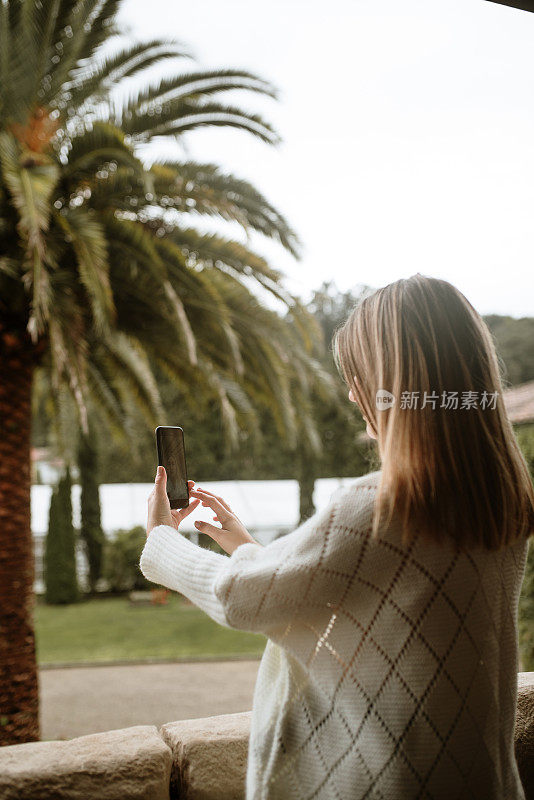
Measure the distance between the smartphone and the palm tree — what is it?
3.03 meters

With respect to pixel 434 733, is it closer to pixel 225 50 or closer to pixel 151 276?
pixel 151 276

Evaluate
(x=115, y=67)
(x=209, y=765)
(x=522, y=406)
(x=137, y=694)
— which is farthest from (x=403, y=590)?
(x=522, y=406)

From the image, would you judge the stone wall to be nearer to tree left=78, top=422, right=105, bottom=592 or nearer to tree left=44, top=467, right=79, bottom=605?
tree left=44, top=467, right=79, bottom=605

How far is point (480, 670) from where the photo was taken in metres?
1.13

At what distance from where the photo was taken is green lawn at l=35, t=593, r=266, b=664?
11547 mm

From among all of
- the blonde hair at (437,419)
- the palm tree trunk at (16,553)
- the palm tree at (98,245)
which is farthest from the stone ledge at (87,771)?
the palm tree trunk at (16,553)

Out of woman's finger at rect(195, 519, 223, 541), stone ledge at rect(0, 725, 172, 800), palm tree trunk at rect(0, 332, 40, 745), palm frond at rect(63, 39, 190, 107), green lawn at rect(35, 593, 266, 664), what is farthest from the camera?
green lawn at rect(35, 593, 266, 664)

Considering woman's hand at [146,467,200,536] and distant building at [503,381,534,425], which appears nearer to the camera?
woman's hand at [146,467,200,536]

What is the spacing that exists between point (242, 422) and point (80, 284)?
2.86 meters

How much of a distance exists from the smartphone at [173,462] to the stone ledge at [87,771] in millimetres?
527

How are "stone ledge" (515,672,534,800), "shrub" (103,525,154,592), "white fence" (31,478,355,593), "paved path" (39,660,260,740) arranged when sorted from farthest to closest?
"white fence" (31,478,355,593)
"shrub" (103,525,154,592)
"paved path" (39,660,260,740)
"stone ledge" (515,672,534,800)

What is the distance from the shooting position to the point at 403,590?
1.07 metres

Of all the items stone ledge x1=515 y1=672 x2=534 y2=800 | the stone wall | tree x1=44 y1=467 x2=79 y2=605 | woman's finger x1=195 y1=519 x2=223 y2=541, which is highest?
→ woman's finger x1=195 y1=519 x2=223 y2=541

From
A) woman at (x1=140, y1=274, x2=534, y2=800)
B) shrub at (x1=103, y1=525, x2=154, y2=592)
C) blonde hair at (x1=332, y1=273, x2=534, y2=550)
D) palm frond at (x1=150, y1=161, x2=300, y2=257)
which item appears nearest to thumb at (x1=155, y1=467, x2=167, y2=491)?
woman at (x1=140, y1=274, x2=534, y2=800)
